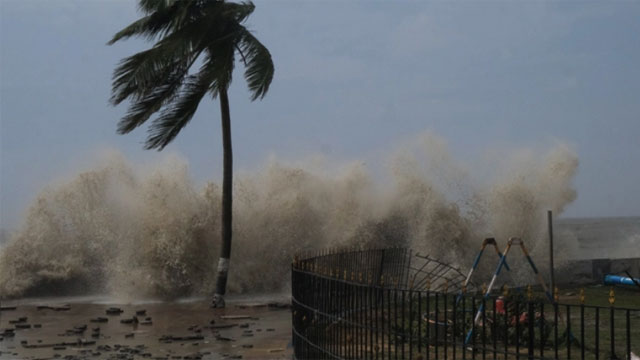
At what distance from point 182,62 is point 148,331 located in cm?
660

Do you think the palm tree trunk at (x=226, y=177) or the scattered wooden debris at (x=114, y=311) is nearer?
the scattered wooden debris at (x=114, y=311)

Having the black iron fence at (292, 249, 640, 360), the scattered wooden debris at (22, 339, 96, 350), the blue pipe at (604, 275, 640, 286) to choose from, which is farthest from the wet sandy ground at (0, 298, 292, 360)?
the blue pipe at (604, 275, 640, 286)

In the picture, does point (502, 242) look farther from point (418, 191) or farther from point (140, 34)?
point (140, 34)

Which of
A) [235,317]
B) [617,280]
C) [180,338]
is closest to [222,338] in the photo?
[180,338]

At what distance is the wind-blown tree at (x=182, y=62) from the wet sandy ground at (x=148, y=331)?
1.72 metres

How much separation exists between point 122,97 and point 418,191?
1334 cm

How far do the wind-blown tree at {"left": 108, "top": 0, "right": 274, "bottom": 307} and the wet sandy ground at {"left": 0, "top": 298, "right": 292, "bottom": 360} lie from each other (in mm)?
1722

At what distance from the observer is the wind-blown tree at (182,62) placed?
56.0 ft

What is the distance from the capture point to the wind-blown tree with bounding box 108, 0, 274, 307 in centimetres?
1706

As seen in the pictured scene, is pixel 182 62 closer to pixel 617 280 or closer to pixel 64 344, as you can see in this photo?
pixel 64 344

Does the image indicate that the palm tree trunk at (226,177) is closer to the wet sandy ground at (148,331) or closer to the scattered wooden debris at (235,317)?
the wet sandy ground at (148,331)

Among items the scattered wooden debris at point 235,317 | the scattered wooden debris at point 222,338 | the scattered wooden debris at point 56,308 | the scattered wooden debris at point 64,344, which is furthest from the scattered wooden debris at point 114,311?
the scattered wooden debris at point 222,338

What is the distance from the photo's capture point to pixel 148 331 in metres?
13.9

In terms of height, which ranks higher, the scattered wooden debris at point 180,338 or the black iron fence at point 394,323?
the black iron fence at point 394,323
